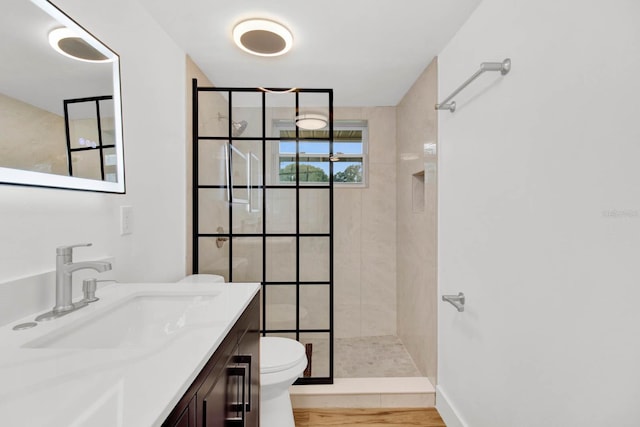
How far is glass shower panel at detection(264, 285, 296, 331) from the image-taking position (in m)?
2.23

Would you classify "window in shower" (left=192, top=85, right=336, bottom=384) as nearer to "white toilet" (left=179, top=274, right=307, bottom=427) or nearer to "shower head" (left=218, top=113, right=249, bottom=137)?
"shower head" (left=218, top=113, right=249, bottom=137)

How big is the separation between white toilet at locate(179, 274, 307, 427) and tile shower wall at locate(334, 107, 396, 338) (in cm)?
148

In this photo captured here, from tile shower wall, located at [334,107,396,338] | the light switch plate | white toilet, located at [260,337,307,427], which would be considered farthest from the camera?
tile shower wall, located at [334,107,396,338]

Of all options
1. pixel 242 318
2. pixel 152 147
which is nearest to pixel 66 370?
pixel 242 318

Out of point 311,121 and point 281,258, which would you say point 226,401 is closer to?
point 281,258

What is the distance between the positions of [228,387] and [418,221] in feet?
6.37

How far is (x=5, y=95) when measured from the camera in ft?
2.72

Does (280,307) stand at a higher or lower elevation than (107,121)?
lower

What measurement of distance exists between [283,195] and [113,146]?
112 cm

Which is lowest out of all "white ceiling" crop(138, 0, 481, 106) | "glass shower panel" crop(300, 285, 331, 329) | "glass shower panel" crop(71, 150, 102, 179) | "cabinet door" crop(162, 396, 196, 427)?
"glass shower panel" crop(300, 285, 331, 329)

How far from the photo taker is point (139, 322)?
3.64 ft

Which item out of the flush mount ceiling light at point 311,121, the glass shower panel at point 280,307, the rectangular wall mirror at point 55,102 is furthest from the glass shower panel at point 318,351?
the rectangular wall mirror at point 55,102

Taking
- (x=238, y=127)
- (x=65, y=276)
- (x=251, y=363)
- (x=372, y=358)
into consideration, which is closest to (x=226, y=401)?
(x=251, y=363)

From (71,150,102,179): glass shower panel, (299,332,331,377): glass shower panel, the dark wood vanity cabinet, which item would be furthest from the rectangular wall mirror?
(299,332,331,377): glass shower panel
